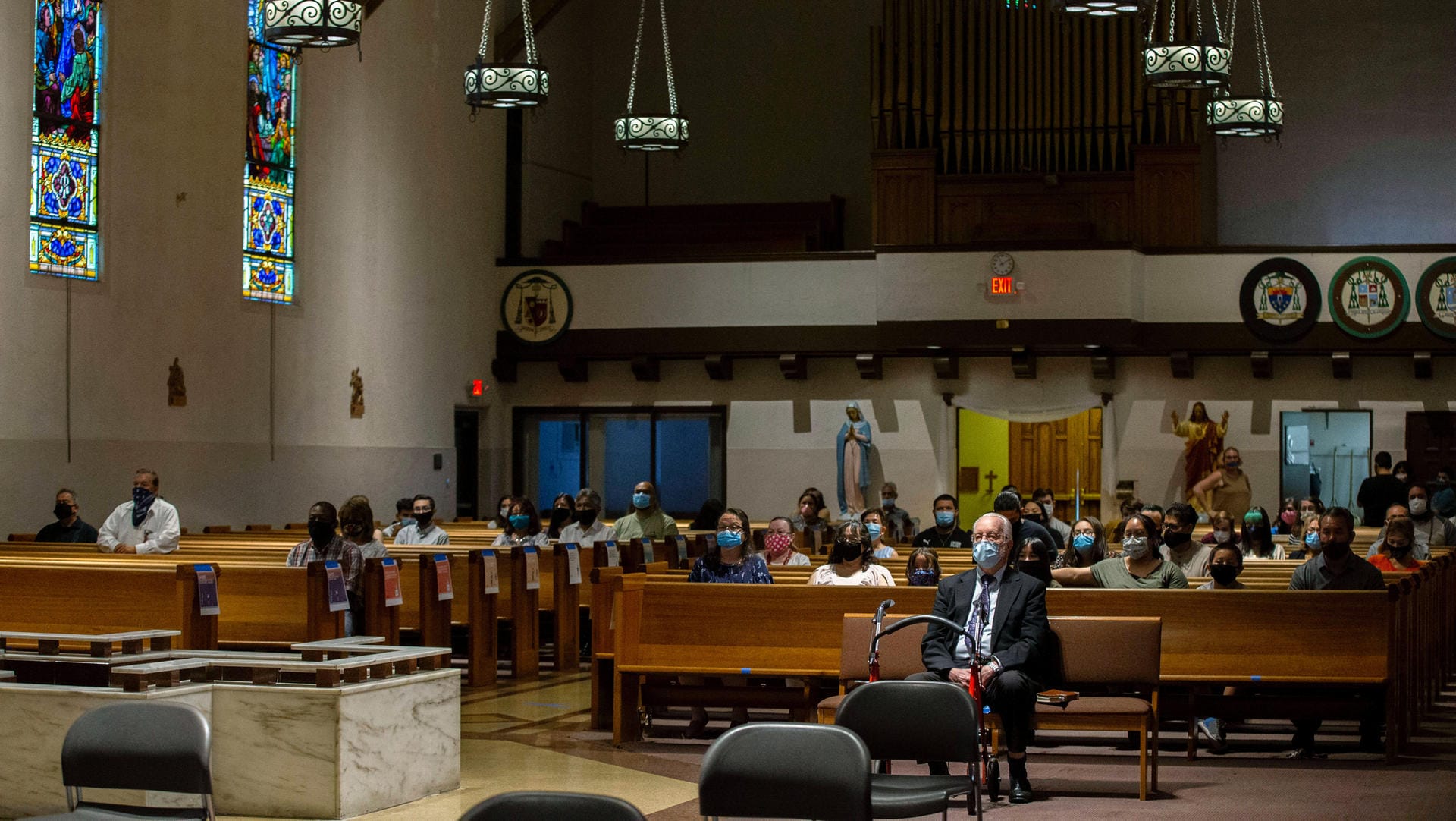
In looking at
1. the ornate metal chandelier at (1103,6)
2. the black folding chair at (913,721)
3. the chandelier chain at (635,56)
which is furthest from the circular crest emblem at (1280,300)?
the black folding chair at (913,721)

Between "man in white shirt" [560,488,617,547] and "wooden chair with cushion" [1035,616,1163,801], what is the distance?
631 cm

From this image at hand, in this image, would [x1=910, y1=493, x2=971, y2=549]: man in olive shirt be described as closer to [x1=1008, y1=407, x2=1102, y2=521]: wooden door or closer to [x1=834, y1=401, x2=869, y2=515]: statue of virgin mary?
[x1=834, y1=401, x2=869, y2=515]: statue of virgin mary

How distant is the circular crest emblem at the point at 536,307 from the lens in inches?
864

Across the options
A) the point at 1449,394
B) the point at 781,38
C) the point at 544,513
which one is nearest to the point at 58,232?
the point at 544,513

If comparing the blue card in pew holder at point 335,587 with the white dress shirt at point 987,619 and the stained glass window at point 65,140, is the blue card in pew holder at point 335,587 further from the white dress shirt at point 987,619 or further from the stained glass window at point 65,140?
the stained glass window at point 65,140

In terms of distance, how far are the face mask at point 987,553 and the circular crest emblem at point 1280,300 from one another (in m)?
13.9

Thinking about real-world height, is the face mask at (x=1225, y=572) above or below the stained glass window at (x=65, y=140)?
A: below

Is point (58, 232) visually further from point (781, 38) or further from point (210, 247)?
point (781, 38)

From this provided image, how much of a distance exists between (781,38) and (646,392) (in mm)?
5964

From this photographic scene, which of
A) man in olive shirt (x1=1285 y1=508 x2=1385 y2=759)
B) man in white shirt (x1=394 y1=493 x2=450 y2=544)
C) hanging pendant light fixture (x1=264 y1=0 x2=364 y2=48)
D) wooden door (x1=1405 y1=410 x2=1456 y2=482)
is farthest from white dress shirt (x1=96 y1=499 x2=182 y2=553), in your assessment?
wooden door (x1=1405 y1=410 x2=1456 y2=482)

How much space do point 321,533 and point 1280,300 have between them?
1362 centimetres

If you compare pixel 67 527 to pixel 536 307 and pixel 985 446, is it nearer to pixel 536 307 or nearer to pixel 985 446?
pixel 536 307

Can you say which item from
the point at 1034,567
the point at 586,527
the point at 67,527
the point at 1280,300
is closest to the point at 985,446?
the point at 1280,300

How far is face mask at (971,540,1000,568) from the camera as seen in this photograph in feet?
24.6
